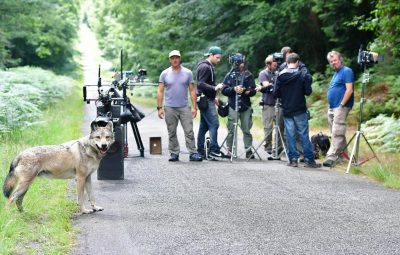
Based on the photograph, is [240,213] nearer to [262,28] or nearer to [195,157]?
[195,157]

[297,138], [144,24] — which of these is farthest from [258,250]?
[144,24]

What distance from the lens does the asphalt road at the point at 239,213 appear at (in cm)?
672

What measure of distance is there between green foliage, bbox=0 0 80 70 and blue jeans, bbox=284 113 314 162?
1226 centimetres

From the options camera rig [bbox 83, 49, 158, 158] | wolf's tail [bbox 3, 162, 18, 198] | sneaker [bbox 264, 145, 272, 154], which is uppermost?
camera rig [bbox 83, 49, 158, 158]

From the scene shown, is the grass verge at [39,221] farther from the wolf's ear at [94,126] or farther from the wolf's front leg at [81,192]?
the wolf's ear at [94,126]

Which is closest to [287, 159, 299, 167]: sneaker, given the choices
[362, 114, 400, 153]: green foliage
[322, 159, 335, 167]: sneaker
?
[322, 159, 335, 167]: sneaker

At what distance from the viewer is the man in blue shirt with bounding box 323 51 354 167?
41.4 feet

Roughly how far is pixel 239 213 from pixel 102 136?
189 centimetres

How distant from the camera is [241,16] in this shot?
27.1 metres

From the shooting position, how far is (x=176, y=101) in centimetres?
1328

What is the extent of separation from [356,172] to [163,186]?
11.7ft

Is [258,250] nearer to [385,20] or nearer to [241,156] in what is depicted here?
[241,156]

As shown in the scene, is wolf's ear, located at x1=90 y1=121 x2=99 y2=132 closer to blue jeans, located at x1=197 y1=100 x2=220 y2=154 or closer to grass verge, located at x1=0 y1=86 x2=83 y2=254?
grass verge, located at x1=0 y1=86 x2=83 y2=254

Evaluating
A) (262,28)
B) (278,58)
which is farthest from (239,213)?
(262,28)
